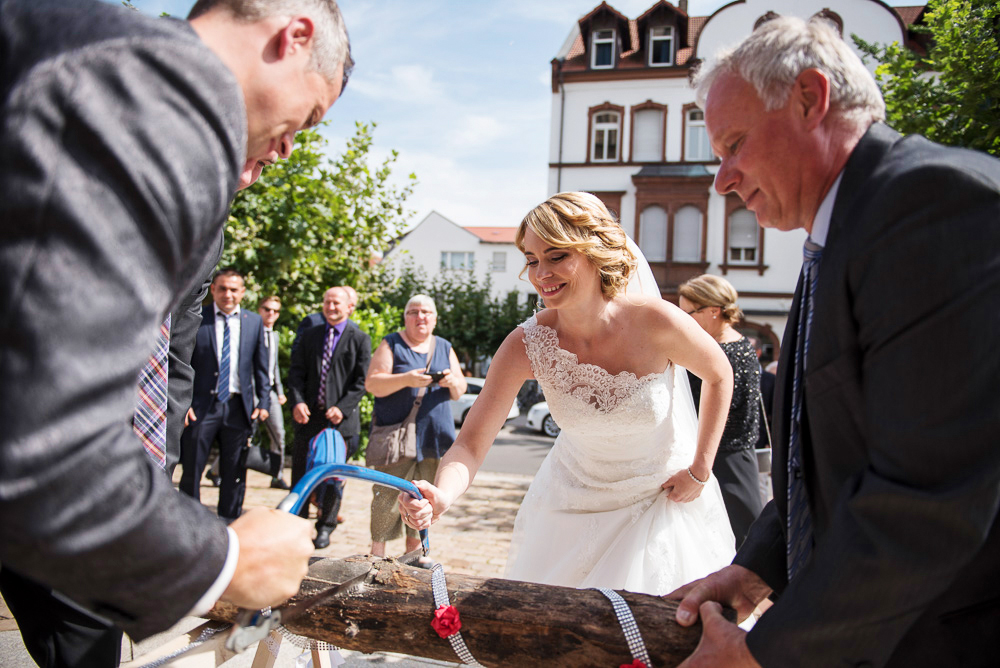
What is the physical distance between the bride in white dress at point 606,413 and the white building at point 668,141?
68.6ft

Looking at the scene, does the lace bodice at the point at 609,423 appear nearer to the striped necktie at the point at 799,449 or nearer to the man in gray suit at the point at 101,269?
the striped necktie at the point at 799,449

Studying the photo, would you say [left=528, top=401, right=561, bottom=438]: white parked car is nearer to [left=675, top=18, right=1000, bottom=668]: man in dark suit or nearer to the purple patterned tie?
the purple patterned tie

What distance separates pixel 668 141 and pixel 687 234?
11.5 feet

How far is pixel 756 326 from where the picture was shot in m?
23.5

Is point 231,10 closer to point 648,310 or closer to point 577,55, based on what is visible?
point 648,310

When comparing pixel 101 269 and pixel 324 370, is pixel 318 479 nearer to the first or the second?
pixel 101 269

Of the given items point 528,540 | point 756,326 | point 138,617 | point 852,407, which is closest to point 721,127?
point 852,407

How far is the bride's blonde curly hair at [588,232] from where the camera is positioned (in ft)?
9.64

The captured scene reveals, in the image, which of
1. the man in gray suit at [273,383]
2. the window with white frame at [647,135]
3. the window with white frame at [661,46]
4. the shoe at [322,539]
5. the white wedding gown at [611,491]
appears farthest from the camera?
the window with white frame at [661,46]

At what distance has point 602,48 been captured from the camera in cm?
2534

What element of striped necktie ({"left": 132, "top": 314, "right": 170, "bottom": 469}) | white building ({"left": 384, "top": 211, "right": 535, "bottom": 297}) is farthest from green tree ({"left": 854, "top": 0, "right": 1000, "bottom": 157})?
white building ({"left": 384, "top": 211, "right": 535, "bottom": 297})

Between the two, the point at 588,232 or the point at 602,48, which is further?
the point at 602,48

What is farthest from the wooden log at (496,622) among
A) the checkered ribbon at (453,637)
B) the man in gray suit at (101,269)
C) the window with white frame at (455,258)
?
the window with white frame at (455,258)

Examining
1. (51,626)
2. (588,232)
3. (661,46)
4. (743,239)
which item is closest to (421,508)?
(51,626)
